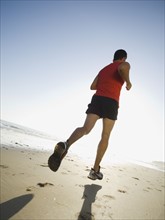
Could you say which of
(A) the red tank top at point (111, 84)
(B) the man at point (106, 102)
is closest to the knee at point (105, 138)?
(B) the man at point (106, 102)

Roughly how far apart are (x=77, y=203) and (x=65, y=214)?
449 mm

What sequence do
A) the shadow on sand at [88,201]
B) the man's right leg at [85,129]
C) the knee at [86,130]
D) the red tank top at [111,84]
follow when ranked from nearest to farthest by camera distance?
the shadow on sand at [88,201], the man's right leg at [85,129], the knee at [86,130], the red tank top at [111,84]

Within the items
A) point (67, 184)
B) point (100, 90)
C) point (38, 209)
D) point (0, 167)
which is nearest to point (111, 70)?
point (100, 90)

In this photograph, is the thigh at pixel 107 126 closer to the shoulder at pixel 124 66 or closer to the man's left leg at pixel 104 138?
the man's left leg at pixel 104 138

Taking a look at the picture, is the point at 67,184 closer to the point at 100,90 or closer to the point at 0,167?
the point at 0,167

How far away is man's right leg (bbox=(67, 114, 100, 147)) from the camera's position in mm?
3207

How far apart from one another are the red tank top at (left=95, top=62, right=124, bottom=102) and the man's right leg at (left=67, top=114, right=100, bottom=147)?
44 centimetres

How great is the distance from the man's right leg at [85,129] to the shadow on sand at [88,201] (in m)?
0.90

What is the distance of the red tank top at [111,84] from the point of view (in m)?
3.49

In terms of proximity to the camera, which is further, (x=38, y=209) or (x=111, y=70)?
(x=111, y=70)

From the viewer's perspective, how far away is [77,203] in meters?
2.85

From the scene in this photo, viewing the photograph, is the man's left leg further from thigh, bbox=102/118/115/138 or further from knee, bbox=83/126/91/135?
knee, bbox=83/126/91/135

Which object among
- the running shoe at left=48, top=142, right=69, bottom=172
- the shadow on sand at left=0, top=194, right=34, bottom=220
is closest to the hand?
the running shoe at left=48, top=142, right=69, bottom=172

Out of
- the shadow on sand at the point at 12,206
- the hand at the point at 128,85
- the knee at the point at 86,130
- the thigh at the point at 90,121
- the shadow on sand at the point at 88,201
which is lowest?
the shadow on sand at the point at 88,201
